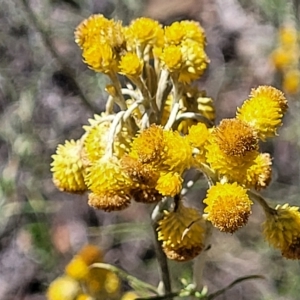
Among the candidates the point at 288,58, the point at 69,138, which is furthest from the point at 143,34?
the point at 69,138

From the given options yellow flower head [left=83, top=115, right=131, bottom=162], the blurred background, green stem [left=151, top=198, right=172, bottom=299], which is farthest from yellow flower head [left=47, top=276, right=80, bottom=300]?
the blurred background

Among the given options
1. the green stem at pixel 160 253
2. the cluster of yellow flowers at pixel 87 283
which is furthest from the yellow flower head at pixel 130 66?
the cluster of yellow flowers at pixel 87 283

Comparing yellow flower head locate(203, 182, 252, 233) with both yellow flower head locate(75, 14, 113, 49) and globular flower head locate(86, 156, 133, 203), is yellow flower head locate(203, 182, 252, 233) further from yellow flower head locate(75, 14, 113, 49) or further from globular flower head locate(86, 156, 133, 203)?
yellow flower head locate(75, 14, 113, 49)

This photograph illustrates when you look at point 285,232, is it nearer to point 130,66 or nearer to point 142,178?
point 142,178

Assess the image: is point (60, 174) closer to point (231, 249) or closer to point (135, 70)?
point (135, 70)

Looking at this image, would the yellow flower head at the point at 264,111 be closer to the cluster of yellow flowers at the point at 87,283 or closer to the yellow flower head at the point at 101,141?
the yellow flower head at the point at 101,141

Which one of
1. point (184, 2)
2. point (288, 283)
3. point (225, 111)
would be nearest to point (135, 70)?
point (288, 283)
